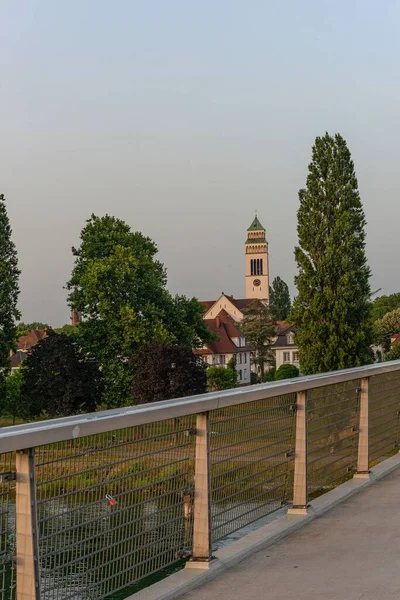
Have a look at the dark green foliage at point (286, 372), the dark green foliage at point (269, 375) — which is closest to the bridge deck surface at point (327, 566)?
the dark green foliage at point (286, 372)

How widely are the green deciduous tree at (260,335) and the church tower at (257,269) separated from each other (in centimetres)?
6871

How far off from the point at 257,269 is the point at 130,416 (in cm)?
19045

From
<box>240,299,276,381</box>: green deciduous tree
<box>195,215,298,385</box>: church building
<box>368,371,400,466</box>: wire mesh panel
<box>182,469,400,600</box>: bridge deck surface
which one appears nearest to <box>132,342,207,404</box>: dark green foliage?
<box>195,215,298,385</box>: church building

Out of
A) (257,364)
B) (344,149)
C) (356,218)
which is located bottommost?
(257,364)

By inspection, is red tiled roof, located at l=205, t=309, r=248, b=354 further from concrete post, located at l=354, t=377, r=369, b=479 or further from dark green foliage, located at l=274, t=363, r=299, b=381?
concrete post, located at l=354, t=377, r=369, b=479

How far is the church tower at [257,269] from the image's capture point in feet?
626

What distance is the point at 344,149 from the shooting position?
51.9m

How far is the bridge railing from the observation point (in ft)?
11.5

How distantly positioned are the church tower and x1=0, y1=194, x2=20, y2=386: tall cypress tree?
140712 mm

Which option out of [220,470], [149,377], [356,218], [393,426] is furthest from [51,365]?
[220,470]

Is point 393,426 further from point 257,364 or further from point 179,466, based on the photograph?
point 257,364

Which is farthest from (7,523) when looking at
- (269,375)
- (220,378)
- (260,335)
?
(260,335)

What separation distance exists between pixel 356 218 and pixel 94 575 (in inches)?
1896

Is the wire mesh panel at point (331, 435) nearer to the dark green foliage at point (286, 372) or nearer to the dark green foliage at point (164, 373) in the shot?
the dark green foliage at point (164, 373)
